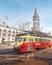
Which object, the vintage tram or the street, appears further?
the vintage tram

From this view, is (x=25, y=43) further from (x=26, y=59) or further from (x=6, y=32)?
(x=6, y=32)

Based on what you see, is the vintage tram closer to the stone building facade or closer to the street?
the street

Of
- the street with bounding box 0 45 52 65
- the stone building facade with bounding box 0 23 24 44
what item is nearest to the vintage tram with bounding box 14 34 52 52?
the street with bounding box 0 45 52 65

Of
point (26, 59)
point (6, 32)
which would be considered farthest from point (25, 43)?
point (6, 32)

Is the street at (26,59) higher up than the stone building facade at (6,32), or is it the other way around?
the stone building facade at (6,32)

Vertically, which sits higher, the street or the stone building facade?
the stone building facade

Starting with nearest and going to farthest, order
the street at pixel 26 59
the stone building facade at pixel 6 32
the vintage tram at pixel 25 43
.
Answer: the street at pixel 26 59 → the vintage tram at pixel 25 43 → the stone building facade at pixel 6 32

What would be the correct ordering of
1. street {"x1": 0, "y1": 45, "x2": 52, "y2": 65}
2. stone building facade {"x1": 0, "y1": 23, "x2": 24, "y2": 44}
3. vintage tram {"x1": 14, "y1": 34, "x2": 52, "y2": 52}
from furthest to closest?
1. stone building facade {"x1": 0, "y1": 23, "x2": 24, "y2": 44}
2. vintage tram {"x1": 14, "y1": 34, "x2": 52, "y2": 52}
3. street {"x1": 0, "y1": 45, "x2": 52, "y2": 65}

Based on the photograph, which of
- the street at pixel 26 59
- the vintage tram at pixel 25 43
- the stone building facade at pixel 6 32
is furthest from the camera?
the stone building facade at pixel 6 32

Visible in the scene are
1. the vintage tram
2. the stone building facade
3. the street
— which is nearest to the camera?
the street

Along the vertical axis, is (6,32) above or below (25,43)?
above

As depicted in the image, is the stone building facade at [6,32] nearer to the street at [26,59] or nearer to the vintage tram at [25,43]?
the vintage tram at [25,43]

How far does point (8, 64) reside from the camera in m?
13.6

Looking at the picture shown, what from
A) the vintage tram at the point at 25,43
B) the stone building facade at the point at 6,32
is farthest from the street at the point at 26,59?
the stone building facade at the point at 6,32
